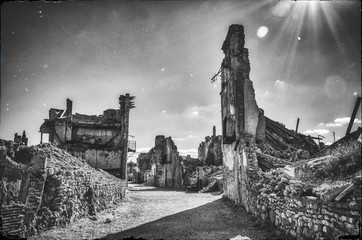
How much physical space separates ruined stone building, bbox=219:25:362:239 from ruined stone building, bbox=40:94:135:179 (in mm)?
11032

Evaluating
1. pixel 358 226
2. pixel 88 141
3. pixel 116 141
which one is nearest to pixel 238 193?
pixel 358 226

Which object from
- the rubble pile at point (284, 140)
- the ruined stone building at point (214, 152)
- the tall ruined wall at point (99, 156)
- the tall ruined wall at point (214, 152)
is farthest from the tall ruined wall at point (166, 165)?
the rubble pile at point (284, 140)

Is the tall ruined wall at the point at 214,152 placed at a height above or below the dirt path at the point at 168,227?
above

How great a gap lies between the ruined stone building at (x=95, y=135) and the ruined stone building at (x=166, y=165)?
7131 millimetres

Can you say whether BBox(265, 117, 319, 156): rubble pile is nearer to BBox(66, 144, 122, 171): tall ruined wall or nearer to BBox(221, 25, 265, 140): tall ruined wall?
BBox(221, 25, 265, 140): tall ruined wall

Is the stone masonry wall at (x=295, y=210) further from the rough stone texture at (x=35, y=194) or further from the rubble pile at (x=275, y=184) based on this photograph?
the rough stone texture at (x=35, y=194)

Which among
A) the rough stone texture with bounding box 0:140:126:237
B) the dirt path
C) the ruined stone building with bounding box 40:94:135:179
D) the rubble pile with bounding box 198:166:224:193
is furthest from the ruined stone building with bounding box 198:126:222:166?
the rough stone texture with bounding box 0:140:126:237

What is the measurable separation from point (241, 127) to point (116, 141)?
1407 centimetres

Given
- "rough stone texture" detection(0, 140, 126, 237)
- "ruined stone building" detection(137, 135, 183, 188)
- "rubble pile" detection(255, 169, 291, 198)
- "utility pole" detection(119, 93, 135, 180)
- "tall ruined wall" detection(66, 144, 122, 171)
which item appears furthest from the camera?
"ruined stone building" detection(137, 135, 183, 188)

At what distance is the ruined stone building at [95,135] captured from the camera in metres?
21.1

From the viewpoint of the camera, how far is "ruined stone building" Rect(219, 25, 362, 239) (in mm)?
4420

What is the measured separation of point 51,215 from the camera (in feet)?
24.1

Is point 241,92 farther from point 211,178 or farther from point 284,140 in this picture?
point 211,178

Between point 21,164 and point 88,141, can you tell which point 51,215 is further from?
point 88,141
